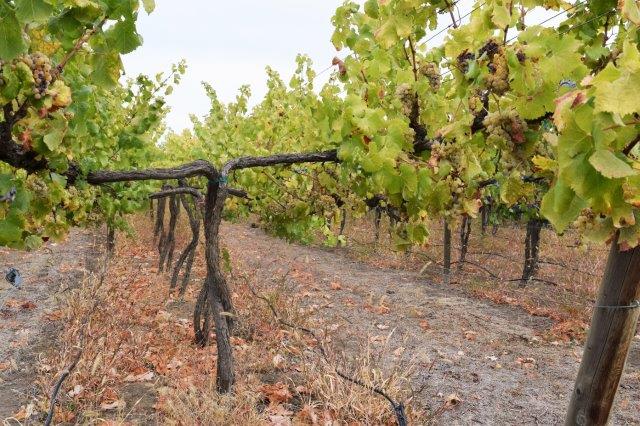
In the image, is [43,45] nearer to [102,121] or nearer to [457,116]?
[457,116]

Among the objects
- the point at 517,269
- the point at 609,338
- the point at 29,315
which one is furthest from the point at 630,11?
the point at 517,269

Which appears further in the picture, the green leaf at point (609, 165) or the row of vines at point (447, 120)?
the row of vines at point (447, 120)

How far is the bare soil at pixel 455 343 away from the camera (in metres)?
5.56

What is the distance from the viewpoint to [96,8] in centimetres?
167

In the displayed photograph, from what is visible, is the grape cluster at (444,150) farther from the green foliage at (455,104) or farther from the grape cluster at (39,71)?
the grape cluster at (39,71)

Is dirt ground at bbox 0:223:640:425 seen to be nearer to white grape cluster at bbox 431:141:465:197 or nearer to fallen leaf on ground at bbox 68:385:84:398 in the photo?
fallen leaf on ground at bbox 68:385:84:398

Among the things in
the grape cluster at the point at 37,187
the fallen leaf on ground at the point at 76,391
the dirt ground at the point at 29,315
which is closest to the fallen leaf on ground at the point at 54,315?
the dirt ground at the point at 29,315

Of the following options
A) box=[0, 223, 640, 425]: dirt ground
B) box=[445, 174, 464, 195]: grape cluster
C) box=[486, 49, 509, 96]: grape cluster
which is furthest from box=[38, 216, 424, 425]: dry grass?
box=[486, 49, 509, 96]: grape cluster

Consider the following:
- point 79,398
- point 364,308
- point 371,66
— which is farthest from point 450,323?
point 371,66

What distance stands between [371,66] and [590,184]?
2.15 meters

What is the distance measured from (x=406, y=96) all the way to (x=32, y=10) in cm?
194

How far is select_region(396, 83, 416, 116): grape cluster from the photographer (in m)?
2.82

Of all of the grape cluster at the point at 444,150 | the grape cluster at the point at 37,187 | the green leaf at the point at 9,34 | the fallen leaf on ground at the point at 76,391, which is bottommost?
the fallen leaf on ground at the point at 76,391

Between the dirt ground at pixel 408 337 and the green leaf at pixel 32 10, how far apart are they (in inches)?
160
